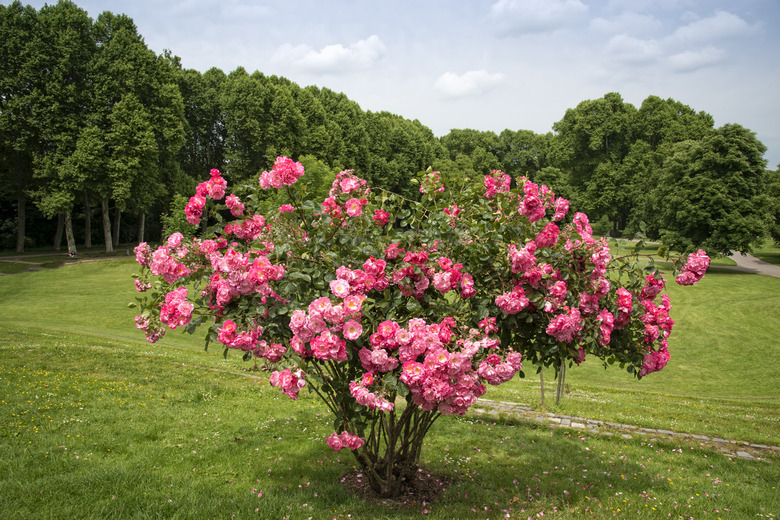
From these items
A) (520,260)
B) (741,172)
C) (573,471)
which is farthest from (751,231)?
(520,260)

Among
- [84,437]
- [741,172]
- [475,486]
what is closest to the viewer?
[475,486]

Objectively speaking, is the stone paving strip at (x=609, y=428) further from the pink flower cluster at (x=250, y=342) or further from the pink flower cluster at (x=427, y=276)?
the pink flower cluster at (x=250, y=342)

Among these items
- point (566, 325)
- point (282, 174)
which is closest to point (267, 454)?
point (282, 174)

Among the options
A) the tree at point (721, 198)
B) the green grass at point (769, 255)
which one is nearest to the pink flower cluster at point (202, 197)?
the tree at point (721, 198)

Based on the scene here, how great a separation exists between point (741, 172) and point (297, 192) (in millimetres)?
41115

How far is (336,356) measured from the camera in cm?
396

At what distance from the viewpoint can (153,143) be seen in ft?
113

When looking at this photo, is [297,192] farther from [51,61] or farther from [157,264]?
[51,61]

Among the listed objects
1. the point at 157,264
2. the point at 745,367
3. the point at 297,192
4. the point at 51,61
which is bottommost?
the point at 745,367

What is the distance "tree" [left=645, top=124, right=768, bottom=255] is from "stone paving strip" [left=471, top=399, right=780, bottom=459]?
102 ft

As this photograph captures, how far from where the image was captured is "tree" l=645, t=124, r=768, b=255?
115 feet

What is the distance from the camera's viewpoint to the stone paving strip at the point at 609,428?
25.9 ft

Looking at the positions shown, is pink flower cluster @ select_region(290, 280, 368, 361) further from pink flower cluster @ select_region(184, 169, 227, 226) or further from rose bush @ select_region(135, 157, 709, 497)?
pink flower cluster @ select_region(184, 169, 227, 226)

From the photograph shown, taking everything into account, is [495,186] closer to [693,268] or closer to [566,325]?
[566,325]
